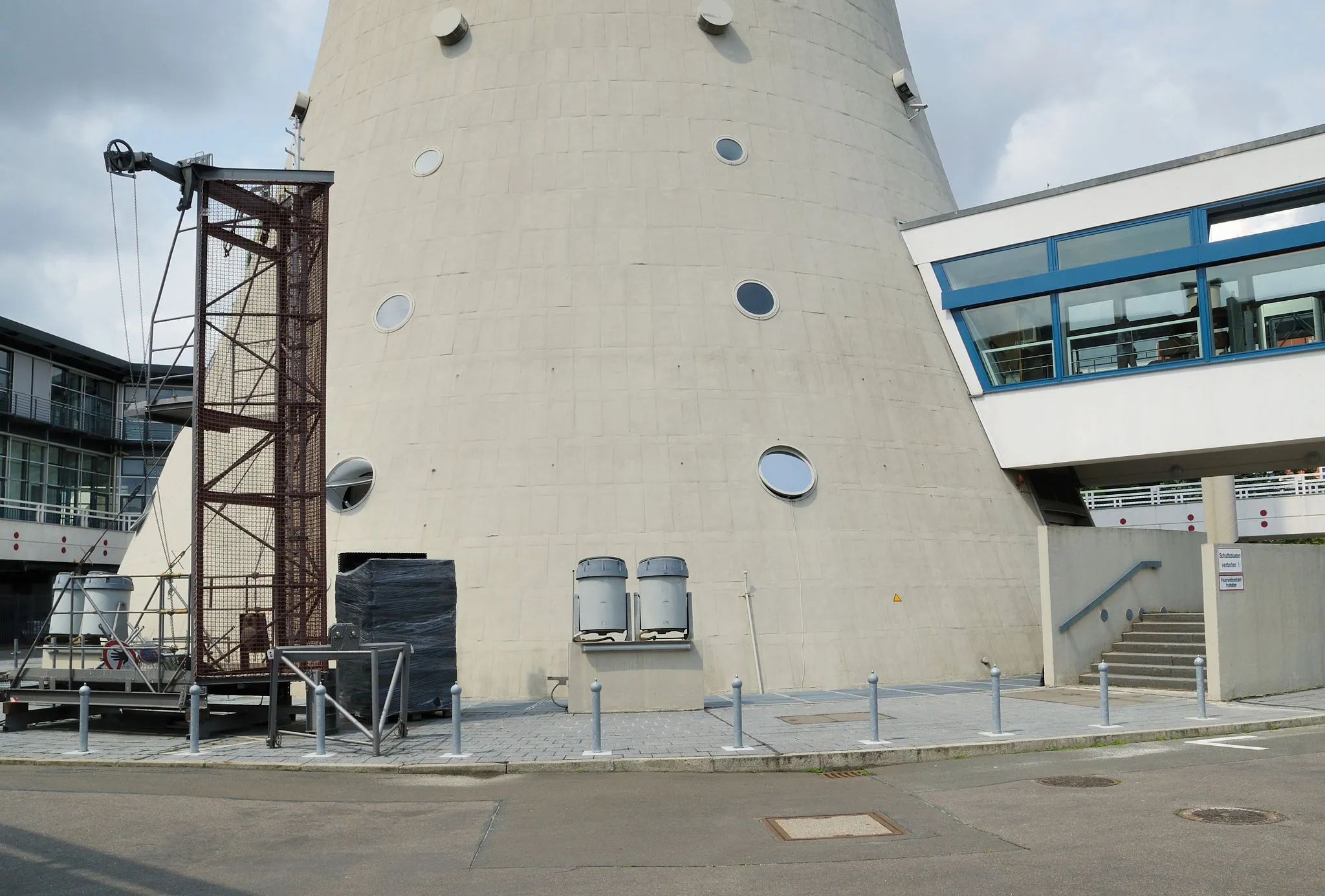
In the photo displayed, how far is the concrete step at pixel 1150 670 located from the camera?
1809cm

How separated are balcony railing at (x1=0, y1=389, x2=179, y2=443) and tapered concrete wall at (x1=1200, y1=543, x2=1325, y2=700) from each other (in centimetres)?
3306

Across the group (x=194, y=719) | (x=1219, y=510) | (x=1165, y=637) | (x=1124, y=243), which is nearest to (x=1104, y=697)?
(x=1165, y=637)

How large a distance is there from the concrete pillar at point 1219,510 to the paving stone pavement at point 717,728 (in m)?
21.7

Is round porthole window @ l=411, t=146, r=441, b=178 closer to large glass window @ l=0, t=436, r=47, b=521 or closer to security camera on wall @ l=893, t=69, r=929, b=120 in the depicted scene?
security camera on wall @ l=893, t=69, r=929, b=120

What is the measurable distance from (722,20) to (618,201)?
454 centimetres

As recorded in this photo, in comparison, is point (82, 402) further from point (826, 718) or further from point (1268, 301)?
point (1268, 301)

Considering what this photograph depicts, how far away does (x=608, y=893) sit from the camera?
7176 mm

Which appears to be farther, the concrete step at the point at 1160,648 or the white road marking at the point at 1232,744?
the concrete step at the point at 1160,648

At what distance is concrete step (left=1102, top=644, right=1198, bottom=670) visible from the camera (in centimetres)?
1834

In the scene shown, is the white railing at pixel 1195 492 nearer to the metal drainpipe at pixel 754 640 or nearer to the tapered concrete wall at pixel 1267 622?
the tapered concrete wall at pixel 1267 622

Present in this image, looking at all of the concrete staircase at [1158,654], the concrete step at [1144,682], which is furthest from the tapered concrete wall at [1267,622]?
the concrete step at [1144,682]

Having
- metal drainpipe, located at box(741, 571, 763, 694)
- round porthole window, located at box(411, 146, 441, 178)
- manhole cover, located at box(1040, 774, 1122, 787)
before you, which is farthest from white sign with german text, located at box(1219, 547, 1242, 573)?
round porthole window, located at box(411, 146, 441, 178)

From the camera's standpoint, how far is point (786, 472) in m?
18.4

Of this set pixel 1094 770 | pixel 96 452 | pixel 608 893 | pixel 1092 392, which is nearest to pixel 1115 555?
pixel 1092 392
